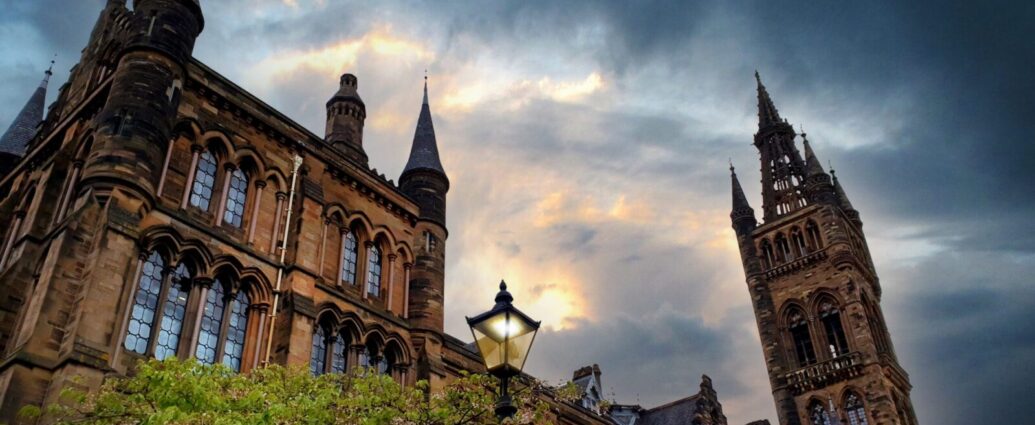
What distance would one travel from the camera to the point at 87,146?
21.8m

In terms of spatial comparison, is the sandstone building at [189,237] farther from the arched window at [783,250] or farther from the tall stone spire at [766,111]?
the tall stone spire at [766,111]

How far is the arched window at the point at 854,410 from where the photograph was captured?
53.2 metres

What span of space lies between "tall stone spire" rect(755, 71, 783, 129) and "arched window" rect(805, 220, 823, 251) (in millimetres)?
17564

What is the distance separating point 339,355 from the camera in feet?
78.4

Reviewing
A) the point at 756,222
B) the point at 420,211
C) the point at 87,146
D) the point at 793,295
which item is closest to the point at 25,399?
the point at 87,146

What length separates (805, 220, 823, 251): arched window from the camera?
2434 inches

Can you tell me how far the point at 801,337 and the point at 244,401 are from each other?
5301 cm

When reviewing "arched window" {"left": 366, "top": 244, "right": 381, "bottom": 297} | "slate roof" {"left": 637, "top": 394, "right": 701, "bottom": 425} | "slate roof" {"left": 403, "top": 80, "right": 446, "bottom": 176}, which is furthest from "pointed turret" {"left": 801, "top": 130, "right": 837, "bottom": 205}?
"arched window" {"left": 366, "top": 244, "right": 381, "bottom": 297}

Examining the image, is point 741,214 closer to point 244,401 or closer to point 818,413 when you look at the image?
point 818,413

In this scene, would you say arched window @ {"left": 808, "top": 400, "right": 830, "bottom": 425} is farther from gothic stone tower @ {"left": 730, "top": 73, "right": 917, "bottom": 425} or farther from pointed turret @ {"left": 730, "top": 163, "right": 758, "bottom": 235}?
pointed turret @ {"left": 730, "top": 163, "right": 758, "bottom": 235}

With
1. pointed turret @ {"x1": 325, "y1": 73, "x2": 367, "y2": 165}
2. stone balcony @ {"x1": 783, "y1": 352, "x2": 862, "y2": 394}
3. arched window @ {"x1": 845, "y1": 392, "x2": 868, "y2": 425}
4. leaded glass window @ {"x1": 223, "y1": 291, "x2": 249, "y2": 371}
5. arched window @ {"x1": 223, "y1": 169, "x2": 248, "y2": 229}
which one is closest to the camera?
leaded glass window @ {"x1": 223, "y1": 291, "x2": 249, "y2": 371}

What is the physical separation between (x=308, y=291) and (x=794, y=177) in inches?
2224

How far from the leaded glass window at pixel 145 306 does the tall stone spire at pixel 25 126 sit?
12.1 metres

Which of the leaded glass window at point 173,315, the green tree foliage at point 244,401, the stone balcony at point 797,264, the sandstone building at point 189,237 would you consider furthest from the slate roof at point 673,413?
the leaded glass window at point 173,315
